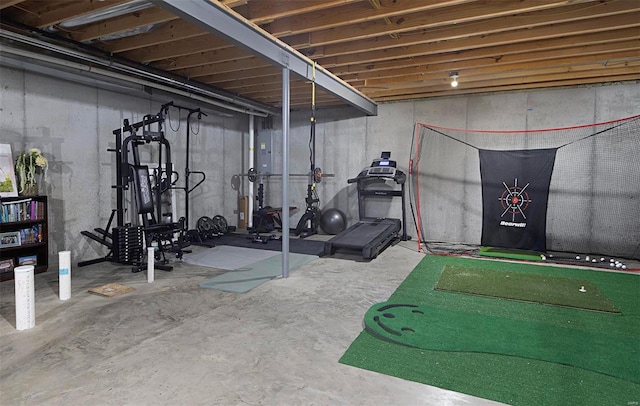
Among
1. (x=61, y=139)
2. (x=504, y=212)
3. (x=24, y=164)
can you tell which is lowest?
(x=504, y=212)

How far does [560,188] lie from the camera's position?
6371mm

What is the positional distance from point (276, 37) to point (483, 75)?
3581mm

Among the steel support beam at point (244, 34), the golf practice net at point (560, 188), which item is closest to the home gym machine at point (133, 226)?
the steel support beam at point (244, 34)

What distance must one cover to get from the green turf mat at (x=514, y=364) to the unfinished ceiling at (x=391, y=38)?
9.65 feet

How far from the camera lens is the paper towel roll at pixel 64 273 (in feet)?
11.8

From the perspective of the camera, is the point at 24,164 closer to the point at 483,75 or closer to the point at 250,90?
the point at 250,90

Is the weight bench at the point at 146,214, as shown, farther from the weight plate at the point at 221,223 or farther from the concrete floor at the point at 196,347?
the weight plate at the point at 221,223

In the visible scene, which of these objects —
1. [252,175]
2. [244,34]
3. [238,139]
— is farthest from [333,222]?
[244,34]

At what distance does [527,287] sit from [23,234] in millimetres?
6259

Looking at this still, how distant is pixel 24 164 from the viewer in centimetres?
443

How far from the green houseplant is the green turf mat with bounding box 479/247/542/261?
6734mm

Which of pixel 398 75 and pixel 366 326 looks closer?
pixel 366 326

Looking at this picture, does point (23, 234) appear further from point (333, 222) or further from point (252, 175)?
point (333, 222)

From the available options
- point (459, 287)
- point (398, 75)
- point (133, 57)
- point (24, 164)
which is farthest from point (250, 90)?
point (459, 287)
